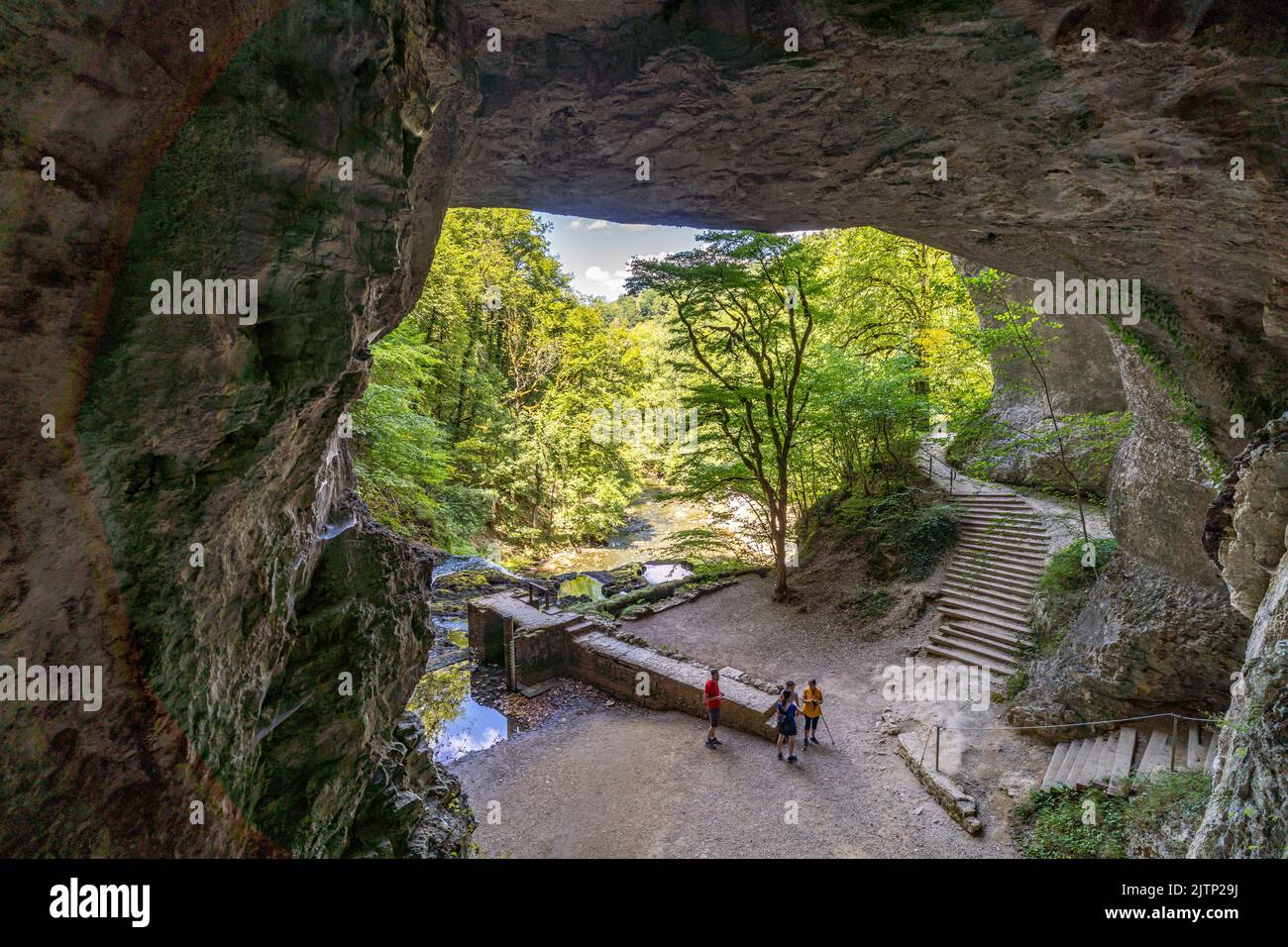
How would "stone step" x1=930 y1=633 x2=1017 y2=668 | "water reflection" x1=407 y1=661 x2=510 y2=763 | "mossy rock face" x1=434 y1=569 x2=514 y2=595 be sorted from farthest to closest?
"mossy rock face" x1=434 y1=569 x2=514 y2=595 < "stone step" x1=930 y1=633 x2=1017 y2=668 < "water reflection" x1=407 y1=661 x2=510 y2=763

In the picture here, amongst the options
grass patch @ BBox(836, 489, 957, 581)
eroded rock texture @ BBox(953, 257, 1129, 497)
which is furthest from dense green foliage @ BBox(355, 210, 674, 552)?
eroded rock texture @ BBox(953, 257, 1129, 497)

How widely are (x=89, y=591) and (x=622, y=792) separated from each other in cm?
717

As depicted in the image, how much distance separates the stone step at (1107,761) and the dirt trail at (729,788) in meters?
0.83

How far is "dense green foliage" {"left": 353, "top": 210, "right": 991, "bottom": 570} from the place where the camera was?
1391 centimetres

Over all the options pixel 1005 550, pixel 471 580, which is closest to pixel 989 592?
pixel 1005 550

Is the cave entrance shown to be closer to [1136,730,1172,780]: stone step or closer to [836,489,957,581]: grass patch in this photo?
[836,489,957,581]: grass patch

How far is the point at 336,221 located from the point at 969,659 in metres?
12.4

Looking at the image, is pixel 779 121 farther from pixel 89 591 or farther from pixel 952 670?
pixel 952 670

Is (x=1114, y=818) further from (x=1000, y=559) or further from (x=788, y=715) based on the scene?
(x=1000, y=559)

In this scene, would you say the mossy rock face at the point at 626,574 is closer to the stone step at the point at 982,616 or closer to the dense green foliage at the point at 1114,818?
the stone step at the point at 982,616

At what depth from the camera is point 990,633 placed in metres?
11.4

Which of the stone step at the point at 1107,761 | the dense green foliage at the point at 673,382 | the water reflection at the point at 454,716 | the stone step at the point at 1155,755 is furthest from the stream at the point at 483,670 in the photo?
the stone step at the point at 1155,755

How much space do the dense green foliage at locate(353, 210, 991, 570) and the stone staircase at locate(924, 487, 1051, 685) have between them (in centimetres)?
120

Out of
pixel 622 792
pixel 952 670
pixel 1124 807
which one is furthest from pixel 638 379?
pixel 1124 807
